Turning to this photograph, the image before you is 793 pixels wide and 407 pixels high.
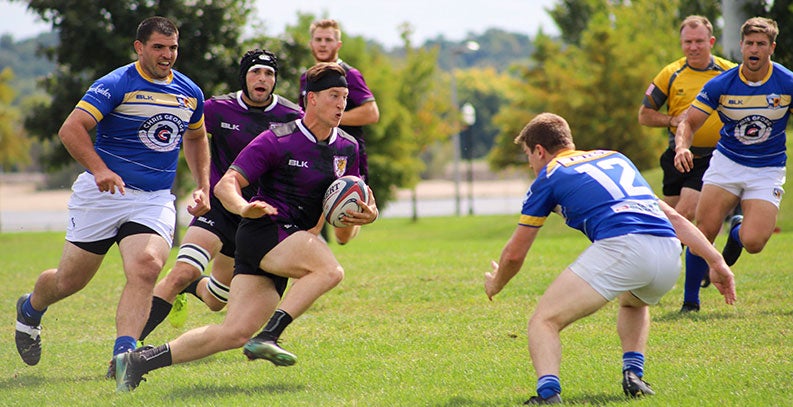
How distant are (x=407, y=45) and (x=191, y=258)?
38657 mm

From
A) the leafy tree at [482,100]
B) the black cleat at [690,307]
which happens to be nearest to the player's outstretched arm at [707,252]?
the black cleat at [690,307]

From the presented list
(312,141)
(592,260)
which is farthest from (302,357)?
(592,260)

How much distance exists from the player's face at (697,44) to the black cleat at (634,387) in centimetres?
466

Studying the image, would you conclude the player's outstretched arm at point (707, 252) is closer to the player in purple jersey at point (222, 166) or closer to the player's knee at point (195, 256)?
the player in purple jersey at point (222, 166)

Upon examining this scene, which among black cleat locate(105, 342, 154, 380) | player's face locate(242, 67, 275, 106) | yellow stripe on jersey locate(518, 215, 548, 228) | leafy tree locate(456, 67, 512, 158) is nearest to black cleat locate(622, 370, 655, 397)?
yellow stripe on jersey locate(518, 215, 548, 228)

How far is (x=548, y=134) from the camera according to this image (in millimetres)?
5578

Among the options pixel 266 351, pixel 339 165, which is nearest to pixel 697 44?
pixel 339 165

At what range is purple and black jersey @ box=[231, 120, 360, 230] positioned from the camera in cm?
614

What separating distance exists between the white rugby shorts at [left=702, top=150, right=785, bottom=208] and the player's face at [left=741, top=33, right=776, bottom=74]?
0.89m

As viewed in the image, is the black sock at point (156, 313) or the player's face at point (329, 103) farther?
the black sock at point (156, 313)

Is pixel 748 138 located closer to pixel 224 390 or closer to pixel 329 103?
pixel 329 103

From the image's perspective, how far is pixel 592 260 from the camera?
17.6 feet

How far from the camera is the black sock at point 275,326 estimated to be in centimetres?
588

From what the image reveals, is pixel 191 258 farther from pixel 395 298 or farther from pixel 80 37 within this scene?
pixel 80 37
